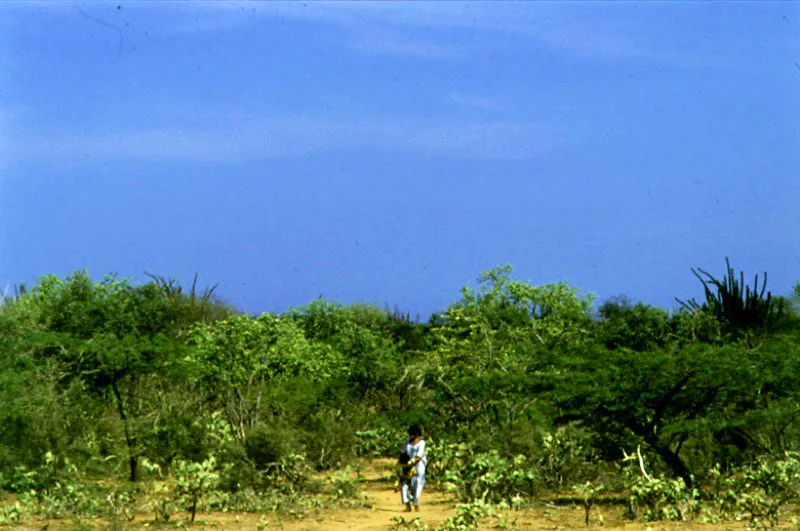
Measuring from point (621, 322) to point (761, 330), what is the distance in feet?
12.8

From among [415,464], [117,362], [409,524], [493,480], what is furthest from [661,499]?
[117,362]

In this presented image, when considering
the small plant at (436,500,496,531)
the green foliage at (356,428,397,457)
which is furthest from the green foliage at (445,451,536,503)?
the green foliage at (356,428,397,457)

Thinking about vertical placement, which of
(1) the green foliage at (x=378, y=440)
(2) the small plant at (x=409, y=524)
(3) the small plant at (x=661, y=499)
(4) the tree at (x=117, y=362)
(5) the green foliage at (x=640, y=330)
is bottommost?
(2) the small plant at (x=409, y=524)

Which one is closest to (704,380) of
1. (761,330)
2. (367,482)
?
(367,482)

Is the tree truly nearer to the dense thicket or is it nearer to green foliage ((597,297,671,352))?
the dense thicket

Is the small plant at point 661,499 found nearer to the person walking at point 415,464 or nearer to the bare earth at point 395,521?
the bare earth at point 395,521

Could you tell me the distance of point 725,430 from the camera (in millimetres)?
18391

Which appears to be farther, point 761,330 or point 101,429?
point 761,330

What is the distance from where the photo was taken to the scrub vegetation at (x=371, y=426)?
1529 cm

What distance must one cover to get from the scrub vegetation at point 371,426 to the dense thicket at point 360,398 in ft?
0.13

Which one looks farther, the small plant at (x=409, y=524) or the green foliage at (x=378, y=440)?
the green foliage at (x=378, y=440)

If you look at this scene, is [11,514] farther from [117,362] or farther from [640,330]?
[640,330]

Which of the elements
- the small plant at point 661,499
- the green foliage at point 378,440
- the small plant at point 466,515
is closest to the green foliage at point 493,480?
the small plant at point 466,515

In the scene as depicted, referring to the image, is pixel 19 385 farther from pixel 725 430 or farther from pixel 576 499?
pixel 725 430
